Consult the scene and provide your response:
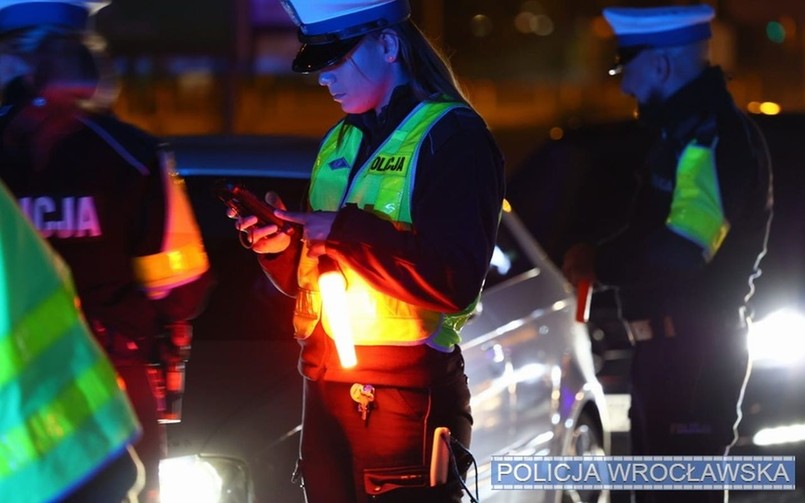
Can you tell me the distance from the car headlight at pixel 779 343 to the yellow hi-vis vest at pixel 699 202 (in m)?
1.87

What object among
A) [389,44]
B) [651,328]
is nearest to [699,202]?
[651,328]

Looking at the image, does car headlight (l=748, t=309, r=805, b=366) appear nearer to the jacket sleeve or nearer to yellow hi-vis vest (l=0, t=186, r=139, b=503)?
the jacket sleeve

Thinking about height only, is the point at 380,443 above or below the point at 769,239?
below

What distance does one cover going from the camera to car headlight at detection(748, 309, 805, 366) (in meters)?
6.46

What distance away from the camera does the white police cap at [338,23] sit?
3475 millimetres

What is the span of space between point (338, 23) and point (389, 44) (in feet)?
0.40

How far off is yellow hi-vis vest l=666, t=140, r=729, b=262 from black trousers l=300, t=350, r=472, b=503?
1302 mm

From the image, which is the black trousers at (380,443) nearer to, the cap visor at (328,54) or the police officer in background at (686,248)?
the cap visor at (328,54)

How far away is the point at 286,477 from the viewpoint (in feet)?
13.4

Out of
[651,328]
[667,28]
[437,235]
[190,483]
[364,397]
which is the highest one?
[667,28]

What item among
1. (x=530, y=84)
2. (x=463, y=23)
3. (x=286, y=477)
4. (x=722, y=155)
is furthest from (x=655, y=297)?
(x=463, y=23)

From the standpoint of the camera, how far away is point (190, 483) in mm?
4012

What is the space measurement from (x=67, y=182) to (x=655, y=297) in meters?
1.97

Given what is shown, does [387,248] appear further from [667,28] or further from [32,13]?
[667,28]
